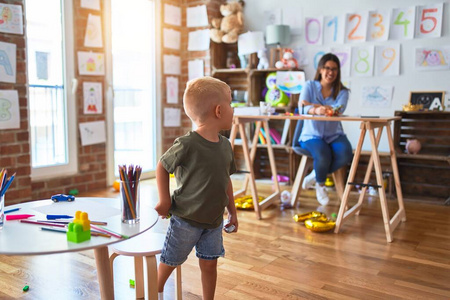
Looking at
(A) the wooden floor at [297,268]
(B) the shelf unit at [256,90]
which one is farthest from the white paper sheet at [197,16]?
(A) the wooden floor at [297,268]

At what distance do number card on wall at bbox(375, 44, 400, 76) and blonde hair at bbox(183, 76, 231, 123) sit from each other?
2.88m

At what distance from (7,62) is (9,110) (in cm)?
33

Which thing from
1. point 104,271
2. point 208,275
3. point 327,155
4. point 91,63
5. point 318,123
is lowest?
point 208,275

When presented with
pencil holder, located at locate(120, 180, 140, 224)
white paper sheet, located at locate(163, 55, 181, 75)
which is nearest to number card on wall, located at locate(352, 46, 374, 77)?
white paper sheet, located at locate(163, 55, 181, 75)

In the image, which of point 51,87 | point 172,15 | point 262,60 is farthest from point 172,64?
point 51,87

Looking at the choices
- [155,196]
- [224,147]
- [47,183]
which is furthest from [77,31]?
[224,147]

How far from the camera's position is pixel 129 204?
1.19 meters

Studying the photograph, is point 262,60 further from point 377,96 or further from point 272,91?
point 377,96

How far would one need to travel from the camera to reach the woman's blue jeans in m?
3.11

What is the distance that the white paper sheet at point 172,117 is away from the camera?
4.60m

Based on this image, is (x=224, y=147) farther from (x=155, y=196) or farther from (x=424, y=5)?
(x=424, y=5)

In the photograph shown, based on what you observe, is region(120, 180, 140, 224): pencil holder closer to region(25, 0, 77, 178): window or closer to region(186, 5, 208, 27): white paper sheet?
region(25, 0, 77, 178): window

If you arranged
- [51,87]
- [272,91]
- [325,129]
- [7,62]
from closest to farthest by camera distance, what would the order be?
[7,62] → [325,129] → [51,87] → [272,91]

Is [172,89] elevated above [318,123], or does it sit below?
above
